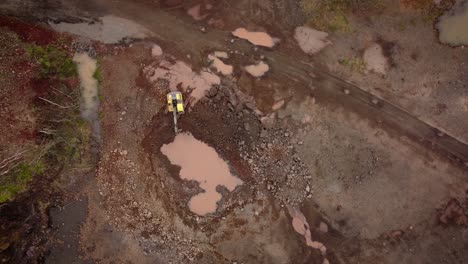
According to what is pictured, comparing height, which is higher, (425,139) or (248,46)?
(248,46)

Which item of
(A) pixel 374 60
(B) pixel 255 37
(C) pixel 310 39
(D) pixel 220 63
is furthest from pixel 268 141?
(A) pixel 374 60

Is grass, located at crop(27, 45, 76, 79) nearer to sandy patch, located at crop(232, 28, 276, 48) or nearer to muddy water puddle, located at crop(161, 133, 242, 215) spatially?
muddy water puddle, located at crop(161, 133, 242, 215)

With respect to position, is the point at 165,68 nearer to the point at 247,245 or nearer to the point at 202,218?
the point at 202,218

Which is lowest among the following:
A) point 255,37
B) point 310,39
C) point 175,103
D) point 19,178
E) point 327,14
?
point 19,178

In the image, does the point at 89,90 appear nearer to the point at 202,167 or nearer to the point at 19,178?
the point at 19,178

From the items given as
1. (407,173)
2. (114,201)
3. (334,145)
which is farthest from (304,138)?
(114,201)

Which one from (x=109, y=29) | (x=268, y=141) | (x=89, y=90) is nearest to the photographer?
(x=268, y=141)

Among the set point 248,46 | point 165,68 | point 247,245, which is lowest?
point 247,245

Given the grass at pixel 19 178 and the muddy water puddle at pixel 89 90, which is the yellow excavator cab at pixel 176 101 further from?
the grass at pixel 19 178
